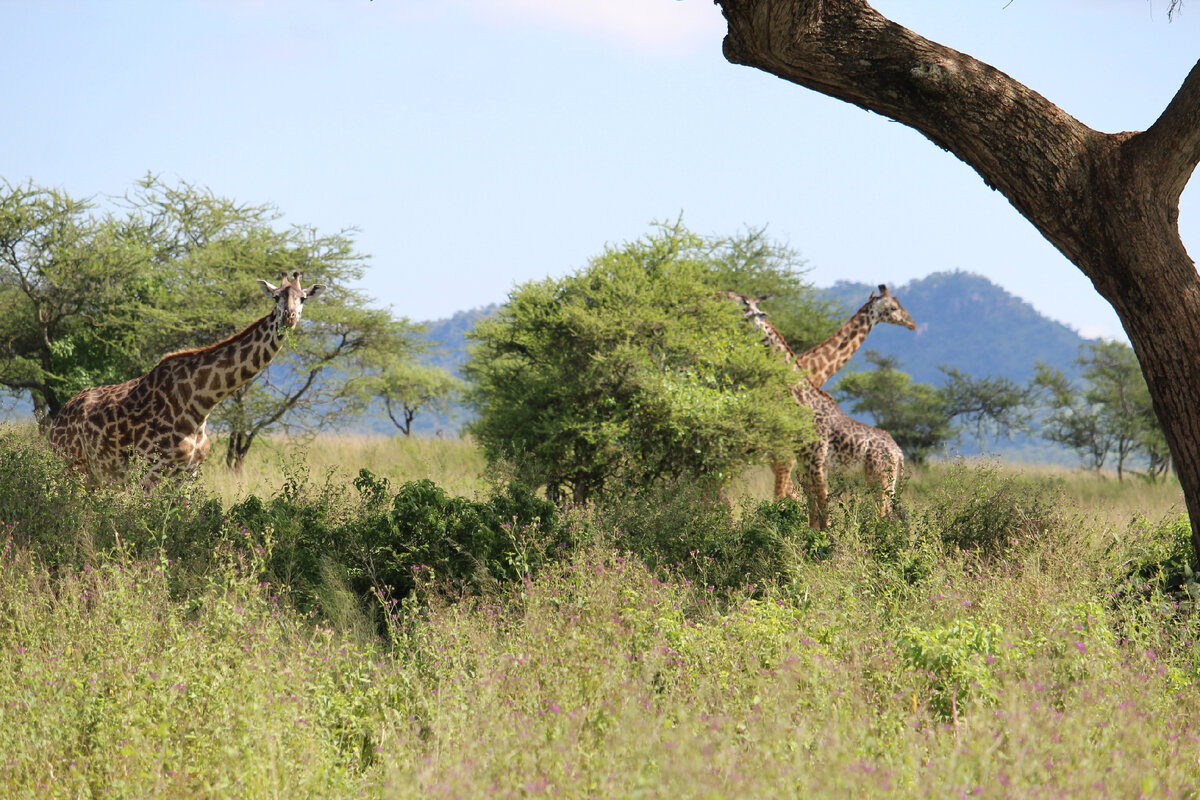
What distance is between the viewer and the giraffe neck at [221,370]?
10.0 meters

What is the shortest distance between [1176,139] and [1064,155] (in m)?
0.65

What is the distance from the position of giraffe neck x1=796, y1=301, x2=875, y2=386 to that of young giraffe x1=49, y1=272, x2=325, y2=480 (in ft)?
22.1

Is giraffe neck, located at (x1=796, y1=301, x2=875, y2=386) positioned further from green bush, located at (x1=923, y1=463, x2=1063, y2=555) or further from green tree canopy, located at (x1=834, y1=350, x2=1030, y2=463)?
green tree canopy, located at (x1=834, y1=350, x2=1030, y2=463)

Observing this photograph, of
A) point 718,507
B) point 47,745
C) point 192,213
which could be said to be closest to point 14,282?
point 192,213

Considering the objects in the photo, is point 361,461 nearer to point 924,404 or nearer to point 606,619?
point 606,619

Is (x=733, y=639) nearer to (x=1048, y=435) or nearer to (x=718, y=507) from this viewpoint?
(x=718, y=507)

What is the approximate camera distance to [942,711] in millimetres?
4676

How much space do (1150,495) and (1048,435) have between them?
46.3 feet

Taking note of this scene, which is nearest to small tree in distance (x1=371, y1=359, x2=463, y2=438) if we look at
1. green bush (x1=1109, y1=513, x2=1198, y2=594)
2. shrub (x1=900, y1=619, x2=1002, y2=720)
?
green bush (x1=1109, y1=513, x2=1198, y2=594)

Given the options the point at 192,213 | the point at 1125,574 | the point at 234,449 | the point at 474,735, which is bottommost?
the point at 234,449

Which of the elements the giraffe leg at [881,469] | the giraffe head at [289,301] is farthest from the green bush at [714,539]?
the giraffe head at [289,301]

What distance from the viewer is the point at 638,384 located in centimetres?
1075

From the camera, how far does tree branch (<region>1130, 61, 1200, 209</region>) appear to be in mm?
6168

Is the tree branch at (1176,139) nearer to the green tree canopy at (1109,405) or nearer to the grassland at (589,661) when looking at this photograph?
the grassland at (589,661)
